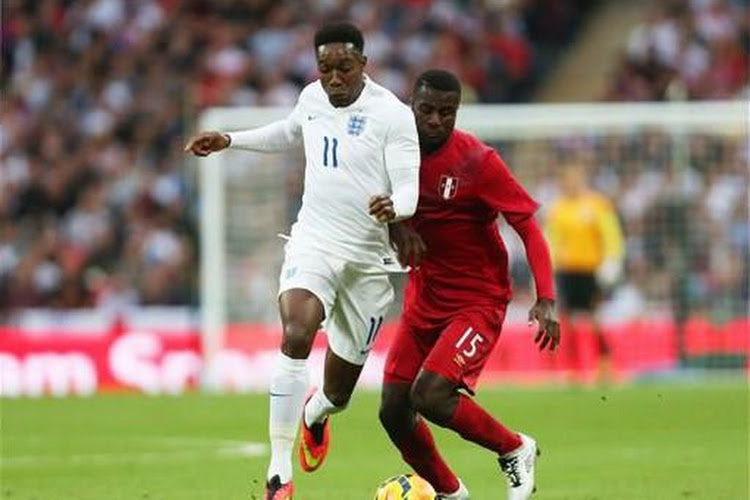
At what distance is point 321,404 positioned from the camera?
11.2 meters

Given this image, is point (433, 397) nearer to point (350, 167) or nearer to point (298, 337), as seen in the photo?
point (298, 337)

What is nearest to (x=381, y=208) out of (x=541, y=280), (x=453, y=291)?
(x=453, y=291)

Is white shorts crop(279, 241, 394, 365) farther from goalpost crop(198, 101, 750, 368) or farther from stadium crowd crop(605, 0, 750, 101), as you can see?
stadium crowd crop(605, 0, 750, 101)

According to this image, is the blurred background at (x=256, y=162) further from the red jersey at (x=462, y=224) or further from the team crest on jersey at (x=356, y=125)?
the team crest on jersey at (x=356, y=125)

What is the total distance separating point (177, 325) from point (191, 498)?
12720 millimetres

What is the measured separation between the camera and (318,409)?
11.2 metres

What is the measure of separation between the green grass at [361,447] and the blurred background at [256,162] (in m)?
1.67

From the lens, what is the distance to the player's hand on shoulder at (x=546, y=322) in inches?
400

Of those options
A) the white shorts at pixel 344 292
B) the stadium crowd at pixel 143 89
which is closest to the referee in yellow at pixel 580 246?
the stadium crowd at pixel 143 89

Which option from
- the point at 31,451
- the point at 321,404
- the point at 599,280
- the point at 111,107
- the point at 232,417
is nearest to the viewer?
the point at 321,404

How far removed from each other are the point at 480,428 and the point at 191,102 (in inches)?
713

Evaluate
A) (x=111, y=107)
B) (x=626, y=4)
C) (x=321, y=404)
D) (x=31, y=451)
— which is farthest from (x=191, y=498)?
(x=626, y=4)

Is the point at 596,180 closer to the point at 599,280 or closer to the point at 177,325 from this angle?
the point at 599,280

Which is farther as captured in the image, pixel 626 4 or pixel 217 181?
pixel 626 4
